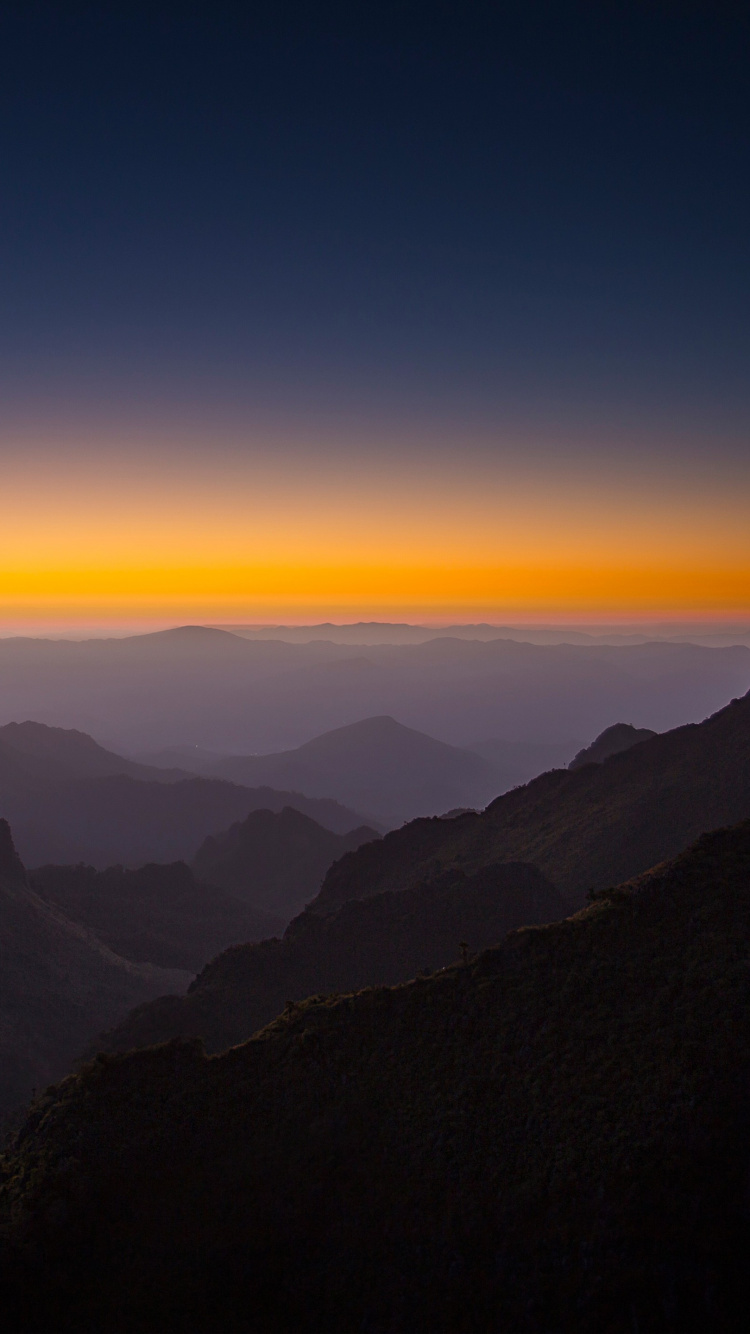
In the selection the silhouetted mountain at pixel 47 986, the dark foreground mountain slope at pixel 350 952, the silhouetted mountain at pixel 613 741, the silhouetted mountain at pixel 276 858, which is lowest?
the silhouetted mountain at pixel 276 858

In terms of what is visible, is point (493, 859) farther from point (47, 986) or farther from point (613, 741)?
point (47, 986)

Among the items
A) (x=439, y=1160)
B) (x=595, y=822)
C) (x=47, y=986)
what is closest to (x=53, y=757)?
(x=47, y=986)

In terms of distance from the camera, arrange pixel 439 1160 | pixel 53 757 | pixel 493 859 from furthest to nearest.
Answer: pixel 53 757, pixel 493 859, pixel 439 1160

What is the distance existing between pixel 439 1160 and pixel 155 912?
266 ft

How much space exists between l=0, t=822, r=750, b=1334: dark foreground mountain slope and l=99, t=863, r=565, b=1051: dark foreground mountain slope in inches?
643

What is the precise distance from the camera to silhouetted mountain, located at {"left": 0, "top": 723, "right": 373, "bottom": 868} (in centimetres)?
13688

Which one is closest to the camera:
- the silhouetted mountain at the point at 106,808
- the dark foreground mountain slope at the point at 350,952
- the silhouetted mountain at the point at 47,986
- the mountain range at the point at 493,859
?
the dark foreground mountain slope at the point at 350,952

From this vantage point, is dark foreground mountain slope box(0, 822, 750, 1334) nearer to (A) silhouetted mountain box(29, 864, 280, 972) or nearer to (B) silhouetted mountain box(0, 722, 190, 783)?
(A) silhouetted mountain box(29, 864, 280, 972)

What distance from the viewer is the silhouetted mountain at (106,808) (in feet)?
449

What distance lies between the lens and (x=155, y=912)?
89.4 meters

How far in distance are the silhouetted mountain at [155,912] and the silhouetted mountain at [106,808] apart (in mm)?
40499

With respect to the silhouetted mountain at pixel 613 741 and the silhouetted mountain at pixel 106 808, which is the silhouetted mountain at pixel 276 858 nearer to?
the silhouetted mountain at pixel 106 808

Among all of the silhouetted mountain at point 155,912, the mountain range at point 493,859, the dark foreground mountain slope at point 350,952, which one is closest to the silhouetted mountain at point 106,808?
the silhouetted mountain at point 155,912

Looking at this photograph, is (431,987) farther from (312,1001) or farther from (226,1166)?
(226,1166)
